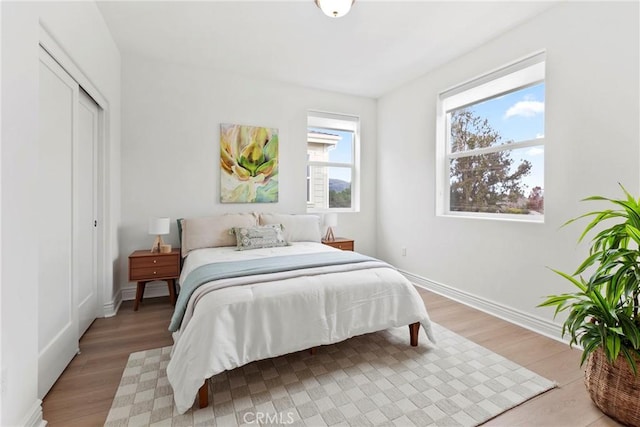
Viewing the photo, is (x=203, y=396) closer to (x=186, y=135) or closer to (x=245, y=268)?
(x=245, y=268)

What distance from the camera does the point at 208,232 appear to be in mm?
3182

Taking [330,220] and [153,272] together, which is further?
[330,220]

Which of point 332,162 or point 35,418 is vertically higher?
point 332,162

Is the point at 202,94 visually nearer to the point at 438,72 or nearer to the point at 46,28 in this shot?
the point at 46,28

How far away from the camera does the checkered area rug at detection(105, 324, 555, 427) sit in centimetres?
152

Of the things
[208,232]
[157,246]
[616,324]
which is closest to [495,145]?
[616,324]

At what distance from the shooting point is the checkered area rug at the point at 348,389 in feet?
4.98

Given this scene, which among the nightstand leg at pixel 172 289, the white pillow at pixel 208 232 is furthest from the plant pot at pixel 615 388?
the nightstand leg at pixel 172 289

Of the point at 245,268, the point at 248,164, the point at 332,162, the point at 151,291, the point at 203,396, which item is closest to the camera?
the point at 203,396

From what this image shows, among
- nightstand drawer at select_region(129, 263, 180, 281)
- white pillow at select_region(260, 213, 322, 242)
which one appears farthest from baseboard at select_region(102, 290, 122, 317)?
white pillow at select_region(260, 213, 322, 242)

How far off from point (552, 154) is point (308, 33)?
244 cm

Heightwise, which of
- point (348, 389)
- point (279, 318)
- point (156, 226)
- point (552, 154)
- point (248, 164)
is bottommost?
point (348, 389)

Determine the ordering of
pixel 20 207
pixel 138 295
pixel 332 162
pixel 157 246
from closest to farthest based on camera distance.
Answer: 1. pixel 20 207
2. pixel 138 295
3. pixel 157 246
4. pixel 332 162

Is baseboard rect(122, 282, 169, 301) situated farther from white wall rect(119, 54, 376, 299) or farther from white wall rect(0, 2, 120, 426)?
white wall rect(0, 2, 120, 426)
